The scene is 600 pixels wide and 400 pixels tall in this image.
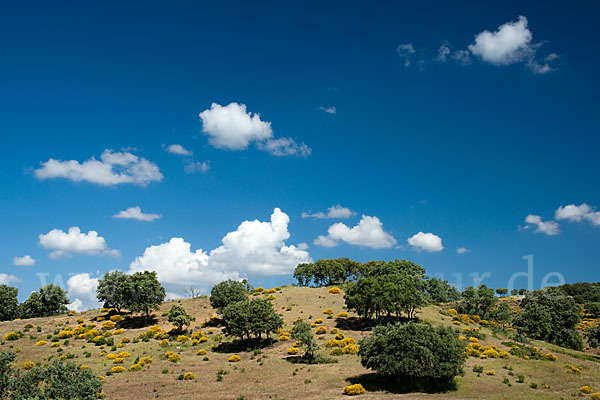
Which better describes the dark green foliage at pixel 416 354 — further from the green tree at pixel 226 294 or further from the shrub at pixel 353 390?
the green tree at pixel 226 294

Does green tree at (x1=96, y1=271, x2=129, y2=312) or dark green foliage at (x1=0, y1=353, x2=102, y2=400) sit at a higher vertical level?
green tree at (x1=96, y1=271, x2=129, y2=312)

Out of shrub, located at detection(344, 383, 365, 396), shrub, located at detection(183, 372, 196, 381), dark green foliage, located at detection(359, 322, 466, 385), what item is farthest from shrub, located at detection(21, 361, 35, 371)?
dark green foliage, located at detection(359, 322, 466, 385)

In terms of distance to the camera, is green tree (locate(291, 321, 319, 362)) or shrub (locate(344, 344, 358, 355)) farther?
shrub (locate(344, 344, 358, 355))

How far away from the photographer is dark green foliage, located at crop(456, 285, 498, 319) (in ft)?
299

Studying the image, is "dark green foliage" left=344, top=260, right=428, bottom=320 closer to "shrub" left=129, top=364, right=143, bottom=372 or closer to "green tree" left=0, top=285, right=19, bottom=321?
"shrub" left=129, top=364, right=143, bottom=372

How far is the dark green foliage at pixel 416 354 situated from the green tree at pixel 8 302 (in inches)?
3809

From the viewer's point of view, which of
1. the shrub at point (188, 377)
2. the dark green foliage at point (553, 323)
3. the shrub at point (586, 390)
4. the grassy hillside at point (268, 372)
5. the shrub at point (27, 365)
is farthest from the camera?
the dark green foliage at point (553, 323)

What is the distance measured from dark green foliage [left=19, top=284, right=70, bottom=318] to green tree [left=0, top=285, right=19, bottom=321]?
1666 mm

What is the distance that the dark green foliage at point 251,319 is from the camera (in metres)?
60.3

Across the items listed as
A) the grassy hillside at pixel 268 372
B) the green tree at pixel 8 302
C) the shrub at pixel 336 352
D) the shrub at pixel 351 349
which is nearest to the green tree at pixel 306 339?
the grassy hillside at pixel 268 372

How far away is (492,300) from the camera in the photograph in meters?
90.7

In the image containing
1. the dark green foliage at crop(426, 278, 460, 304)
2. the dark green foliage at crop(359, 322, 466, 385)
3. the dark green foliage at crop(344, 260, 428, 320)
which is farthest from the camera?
the dark green foliage at crop(426, 278, 460, 304)

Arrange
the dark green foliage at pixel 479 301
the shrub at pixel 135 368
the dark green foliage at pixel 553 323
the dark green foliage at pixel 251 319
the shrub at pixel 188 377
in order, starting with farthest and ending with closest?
1. the dark green foliage at pixel 479 301
2. the dark green foliage at pixel 553 323
3. the dark green foliage at pixel 251 319
4. the shrub at pixel 135 368
5. the shrub at pixel 188 377

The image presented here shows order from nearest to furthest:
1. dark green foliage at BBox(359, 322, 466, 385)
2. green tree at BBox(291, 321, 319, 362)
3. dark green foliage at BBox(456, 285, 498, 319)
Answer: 1. dark green foliage at BBox(359, 322, 466, 385)
2. green tree at BBox(291, 321, 319, 362)
3. dark green foliage at BBox(456, 285, 498, 319)
